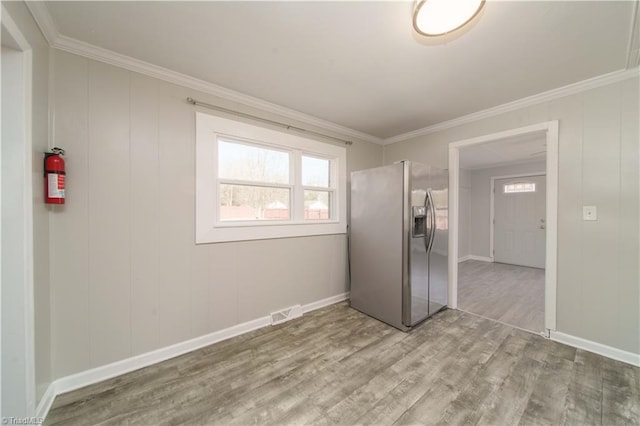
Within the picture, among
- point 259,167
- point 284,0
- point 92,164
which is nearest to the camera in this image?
point 284,0

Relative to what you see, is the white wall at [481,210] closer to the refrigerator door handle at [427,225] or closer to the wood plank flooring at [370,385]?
the wood plank flooring at [370,385]

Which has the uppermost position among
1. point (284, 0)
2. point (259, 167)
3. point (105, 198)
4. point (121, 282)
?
point (284, 0)

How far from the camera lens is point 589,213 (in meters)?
2.25

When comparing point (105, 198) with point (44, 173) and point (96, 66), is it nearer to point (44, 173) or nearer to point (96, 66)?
point (44, 173)

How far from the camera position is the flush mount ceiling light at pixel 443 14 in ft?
4.10

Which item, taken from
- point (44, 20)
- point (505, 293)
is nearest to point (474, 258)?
point (505, 293)

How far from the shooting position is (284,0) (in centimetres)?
139

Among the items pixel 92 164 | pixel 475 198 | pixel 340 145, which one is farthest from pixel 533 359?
pixel 475 198

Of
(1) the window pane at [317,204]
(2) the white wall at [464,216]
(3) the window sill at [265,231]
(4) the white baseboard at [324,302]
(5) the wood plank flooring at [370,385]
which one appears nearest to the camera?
(5) the wood plank flooring at [370,385]

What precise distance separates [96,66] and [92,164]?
0.75 m

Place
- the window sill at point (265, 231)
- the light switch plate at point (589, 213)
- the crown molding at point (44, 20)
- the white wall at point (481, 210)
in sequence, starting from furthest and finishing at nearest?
the white wall at point (481, 210), the window sill at point (265, 231), the light switch plate at point (589, 213), the crown molding at point (44, 20)

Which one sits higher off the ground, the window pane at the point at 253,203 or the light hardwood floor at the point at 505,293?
the window pane at the point at 253,203

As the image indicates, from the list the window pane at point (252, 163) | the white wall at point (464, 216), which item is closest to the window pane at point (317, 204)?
the window pane at point (252, 163)

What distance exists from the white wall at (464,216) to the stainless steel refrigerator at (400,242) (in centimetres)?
363
